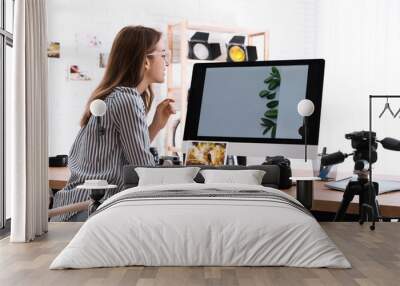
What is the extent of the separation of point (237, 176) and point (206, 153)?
0.27m

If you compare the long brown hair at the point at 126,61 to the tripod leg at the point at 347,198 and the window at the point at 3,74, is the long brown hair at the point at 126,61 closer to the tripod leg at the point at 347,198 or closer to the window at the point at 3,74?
the window at the point at 3,74

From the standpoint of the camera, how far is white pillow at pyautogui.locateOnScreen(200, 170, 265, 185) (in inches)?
164

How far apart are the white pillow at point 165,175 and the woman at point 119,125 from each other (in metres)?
0.10

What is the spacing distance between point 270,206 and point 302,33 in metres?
4.32

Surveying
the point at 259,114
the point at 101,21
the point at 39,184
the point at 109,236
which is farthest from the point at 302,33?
the point at 109,236

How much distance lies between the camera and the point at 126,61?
4324 millimetres

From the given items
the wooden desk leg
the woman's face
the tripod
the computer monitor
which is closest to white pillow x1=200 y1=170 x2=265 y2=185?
the computer monitor

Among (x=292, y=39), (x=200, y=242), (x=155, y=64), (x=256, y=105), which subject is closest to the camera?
(x=200, y=242)

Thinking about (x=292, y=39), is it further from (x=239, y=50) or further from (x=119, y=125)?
(x=119, y=125)

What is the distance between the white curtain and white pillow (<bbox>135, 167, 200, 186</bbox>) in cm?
69

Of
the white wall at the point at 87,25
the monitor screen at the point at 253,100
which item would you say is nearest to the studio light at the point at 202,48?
the white wall at the point at 87,25

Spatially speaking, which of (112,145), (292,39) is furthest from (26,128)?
(292,39)

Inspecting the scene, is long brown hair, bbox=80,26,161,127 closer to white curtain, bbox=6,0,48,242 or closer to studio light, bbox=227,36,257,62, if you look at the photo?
white curtain, bbox=6,0,48,242

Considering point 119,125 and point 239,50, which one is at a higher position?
point 239,50
